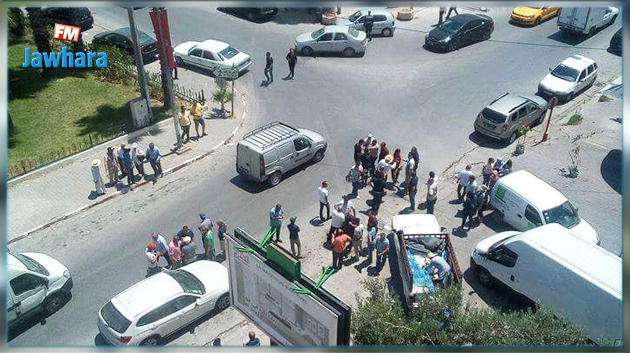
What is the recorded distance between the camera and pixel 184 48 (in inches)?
1150

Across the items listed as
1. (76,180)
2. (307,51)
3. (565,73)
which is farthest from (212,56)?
(565,73)

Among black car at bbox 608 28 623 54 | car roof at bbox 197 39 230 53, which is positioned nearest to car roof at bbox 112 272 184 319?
car roof at bbox 197 39 230 53

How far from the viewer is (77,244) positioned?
18406mm

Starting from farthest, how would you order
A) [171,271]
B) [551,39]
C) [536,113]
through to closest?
[551,39] < [536,113] < [171,271]

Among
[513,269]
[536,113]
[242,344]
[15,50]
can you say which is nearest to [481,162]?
[536,113]

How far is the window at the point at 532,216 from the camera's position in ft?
59.3

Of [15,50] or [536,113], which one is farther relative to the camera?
[15,50]

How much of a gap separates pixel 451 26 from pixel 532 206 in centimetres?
1540

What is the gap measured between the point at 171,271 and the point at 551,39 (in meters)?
24.7

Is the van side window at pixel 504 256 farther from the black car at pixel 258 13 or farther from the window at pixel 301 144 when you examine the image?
the black car at pixel 258 13

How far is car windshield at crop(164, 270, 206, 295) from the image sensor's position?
15406mm

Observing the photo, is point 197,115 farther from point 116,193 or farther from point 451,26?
point 451,26

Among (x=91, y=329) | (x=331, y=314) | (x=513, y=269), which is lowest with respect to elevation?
(x=91, y=329)

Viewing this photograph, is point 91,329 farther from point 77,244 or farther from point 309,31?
point 309,31
